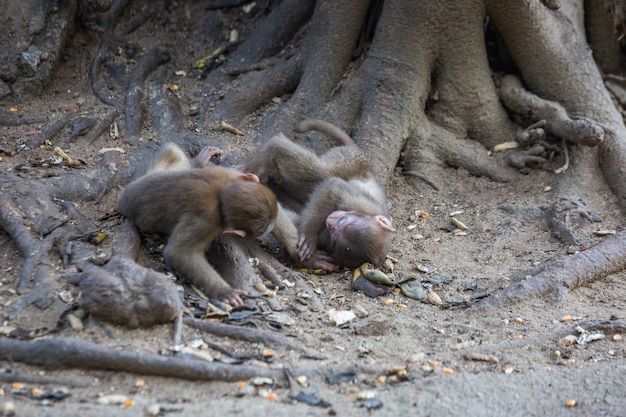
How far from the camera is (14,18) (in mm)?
7113

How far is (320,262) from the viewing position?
591 cm

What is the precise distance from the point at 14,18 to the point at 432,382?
5528mm

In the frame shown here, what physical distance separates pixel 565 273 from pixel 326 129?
8.28 feet

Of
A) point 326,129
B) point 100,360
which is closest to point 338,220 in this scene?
point 326,129

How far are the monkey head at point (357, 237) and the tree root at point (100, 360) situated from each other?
2.16 meters

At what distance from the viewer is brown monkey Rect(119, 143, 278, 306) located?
4969mm

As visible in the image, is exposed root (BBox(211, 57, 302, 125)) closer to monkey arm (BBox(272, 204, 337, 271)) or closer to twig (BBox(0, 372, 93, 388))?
monkey arm (BBox(272, 204, 337, 271))

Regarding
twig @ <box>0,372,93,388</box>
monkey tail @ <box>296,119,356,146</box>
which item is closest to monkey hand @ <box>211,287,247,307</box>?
twig @ <box>0,372,93,388</box>

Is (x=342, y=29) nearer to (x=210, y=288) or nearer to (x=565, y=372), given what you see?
(x=210, y=288)

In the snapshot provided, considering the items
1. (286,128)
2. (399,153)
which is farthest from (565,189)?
(286,128)

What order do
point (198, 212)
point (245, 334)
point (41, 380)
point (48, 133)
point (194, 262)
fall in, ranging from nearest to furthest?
point (41, 380) < point (245, 334) < point (194, 262) < point (198, 212) < point (48, 133)

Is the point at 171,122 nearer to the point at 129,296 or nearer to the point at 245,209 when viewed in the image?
the point at 245,209

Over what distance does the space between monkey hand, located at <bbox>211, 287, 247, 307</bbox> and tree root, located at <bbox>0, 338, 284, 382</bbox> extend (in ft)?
3.02

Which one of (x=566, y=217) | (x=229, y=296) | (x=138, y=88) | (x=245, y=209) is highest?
(x=138, y=88)
